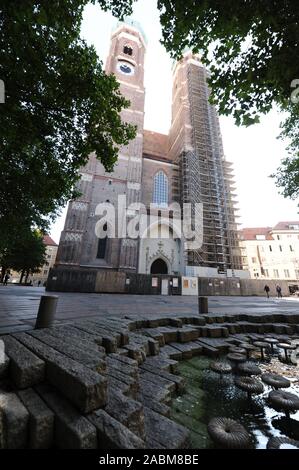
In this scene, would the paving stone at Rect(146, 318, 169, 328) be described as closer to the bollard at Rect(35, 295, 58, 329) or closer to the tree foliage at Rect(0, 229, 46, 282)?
the bollard at Rect(35, 295, 58, 329)

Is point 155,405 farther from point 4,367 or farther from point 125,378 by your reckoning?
point 4,367

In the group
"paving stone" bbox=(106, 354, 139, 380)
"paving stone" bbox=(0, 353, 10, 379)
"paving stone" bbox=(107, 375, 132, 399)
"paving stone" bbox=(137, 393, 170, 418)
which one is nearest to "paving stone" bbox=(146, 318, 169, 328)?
"paving stone" bbox=(106, 354, 139, 380)

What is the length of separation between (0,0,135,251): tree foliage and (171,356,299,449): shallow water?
6022mm

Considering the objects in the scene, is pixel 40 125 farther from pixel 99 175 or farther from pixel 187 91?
pixel 187 91

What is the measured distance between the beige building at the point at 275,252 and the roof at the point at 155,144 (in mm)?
21708

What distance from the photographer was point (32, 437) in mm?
1266

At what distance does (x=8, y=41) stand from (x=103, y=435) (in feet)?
22.2

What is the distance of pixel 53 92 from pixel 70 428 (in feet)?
21.4

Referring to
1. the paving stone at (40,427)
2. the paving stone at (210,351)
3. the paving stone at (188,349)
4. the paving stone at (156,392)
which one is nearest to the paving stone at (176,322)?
the paving stone at (188,349)

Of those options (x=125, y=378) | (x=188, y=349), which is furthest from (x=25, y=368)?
(x=188, y=349)

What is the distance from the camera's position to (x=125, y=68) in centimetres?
3244

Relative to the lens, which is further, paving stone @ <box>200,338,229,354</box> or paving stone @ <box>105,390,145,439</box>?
paving stone @ <box>200,338,229,354</box>

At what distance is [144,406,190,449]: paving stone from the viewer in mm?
1390

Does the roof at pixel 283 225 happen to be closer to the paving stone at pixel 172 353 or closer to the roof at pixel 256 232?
the roof at pixel 256 232
